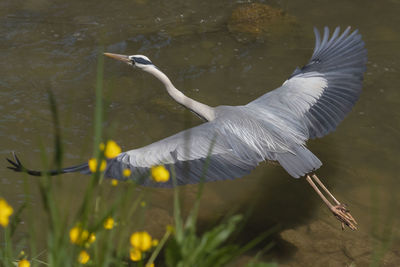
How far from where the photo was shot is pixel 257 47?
7.26 m

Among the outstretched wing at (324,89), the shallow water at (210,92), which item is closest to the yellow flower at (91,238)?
the shallow water at (210,92)

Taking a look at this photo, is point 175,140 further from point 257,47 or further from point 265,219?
point 257,47

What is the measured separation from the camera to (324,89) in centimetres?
505

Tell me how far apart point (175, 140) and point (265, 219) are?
1.40m

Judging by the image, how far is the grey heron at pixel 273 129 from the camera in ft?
12.9

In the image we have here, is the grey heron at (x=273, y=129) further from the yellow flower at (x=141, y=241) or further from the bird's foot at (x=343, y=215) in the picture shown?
the yellow flower at (x=141, y=241)

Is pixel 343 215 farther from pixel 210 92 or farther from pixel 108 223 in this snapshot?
pixel 108 223

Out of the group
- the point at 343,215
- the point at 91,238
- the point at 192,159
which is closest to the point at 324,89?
the point at 343,215

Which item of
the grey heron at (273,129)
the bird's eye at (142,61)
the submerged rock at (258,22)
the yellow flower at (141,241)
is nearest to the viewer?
the yellow flower at (141,241)

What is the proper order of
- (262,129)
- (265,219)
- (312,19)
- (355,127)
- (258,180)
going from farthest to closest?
(312,19)
(355,127)
(258,180)
(265,219)
(262,129)

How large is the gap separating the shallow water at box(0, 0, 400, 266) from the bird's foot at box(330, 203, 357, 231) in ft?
0.47

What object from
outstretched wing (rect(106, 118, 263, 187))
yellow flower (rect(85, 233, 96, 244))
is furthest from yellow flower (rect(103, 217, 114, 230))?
outstretched wing (rect(106, 118, 263, 187))

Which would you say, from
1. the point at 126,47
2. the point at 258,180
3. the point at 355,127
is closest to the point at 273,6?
the point at 126,47

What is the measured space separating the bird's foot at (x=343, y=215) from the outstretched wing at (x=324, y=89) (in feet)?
2.15
